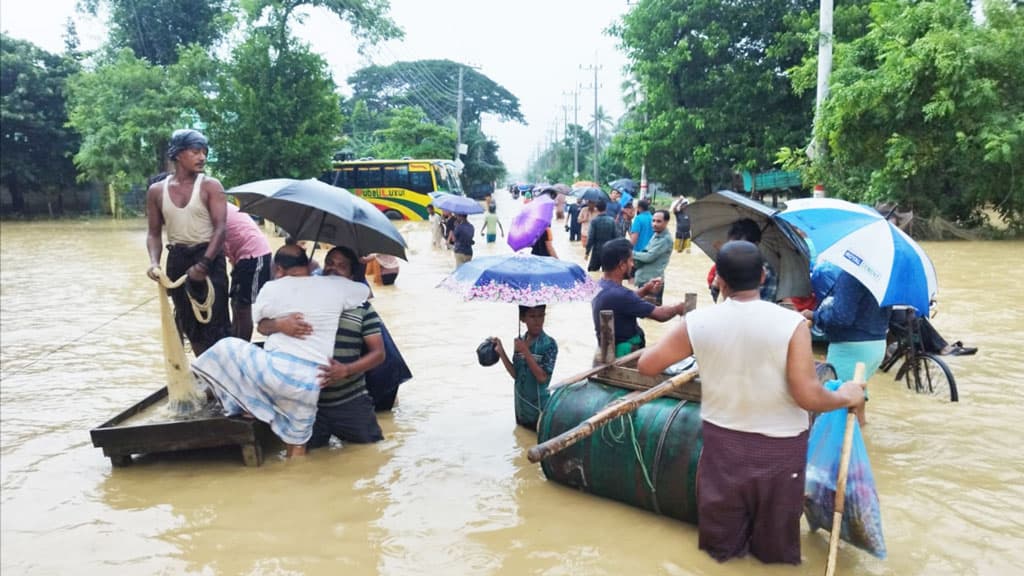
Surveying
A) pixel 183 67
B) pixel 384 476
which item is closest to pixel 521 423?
pixel 384 476

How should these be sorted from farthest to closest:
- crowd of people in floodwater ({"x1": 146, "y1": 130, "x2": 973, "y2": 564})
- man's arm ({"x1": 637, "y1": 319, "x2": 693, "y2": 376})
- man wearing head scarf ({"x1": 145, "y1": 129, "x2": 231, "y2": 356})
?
man wearing head scarf ({"x1": 145, "y1": 129, "x2": 231, "y2": 356}) < man's arm ({"x1": 637, "y1": 319, "x2": 693, "y2": 376}) < crowd of people in floodwater ({"x1": 146, "y1": 130, "x2": 973, "y2": 564})

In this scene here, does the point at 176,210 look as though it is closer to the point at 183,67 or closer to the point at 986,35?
the point at 986,35

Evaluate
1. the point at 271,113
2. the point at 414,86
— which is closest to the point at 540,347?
the point at 271,113

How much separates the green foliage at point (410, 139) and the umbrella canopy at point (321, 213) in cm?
4611

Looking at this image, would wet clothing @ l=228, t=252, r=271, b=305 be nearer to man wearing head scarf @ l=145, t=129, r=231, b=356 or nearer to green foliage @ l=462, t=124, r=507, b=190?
man wearing head scarf @ l=145, t=129, r=231, b=356

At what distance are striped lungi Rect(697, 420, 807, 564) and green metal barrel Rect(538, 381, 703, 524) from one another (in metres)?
0.32

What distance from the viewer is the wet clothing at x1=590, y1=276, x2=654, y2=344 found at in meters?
4.76

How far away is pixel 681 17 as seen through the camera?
26672 millimetres

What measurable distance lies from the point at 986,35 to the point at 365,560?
18502mm

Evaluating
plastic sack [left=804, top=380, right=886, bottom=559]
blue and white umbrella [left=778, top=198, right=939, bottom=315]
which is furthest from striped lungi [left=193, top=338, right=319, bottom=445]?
blue and white umbrella [left=778, top=198, right=939, bottom=315]

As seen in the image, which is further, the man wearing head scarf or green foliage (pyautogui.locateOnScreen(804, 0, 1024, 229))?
green foliage (pyautogui.locateOnScreen(804, 0, 1024, 229))

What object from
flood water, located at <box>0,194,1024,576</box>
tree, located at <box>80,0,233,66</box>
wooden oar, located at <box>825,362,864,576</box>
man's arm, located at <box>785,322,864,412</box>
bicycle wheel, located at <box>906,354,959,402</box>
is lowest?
flood water, located at <box>0,194,1024,576</box>

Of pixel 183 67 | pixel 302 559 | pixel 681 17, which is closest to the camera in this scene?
pixel 302 559

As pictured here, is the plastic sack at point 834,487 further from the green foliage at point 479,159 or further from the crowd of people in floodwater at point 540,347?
the green foliage at point 479,159
